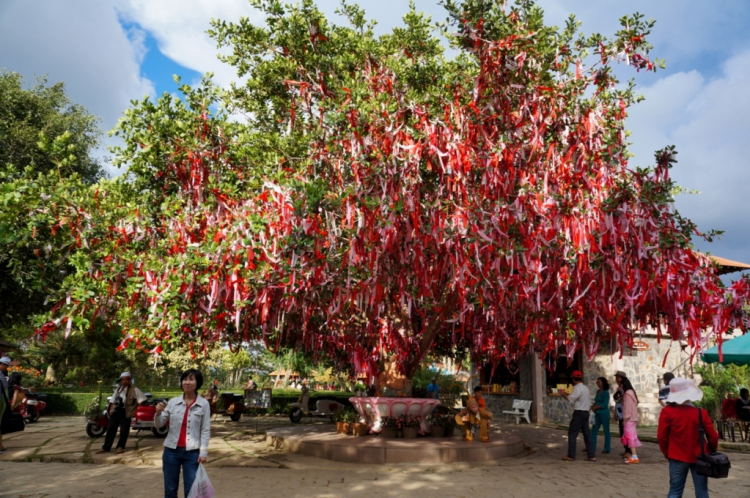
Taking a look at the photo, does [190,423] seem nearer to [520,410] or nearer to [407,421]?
[407,421]

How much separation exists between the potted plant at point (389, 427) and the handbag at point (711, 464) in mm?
7226

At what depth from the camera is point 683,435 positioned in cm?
545

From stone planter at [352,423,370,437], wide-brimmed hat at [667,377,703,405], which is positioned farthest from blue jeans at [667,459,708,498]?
stone planter at [352,423,370,437]

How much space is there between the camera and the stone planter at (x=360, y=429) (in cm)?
1209

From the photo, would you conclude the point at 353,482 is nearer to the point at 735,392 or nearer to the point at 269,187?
the point at 269,187

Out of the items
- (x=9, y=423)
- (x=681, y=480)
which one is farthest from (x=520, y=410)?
(x=9, y=423)

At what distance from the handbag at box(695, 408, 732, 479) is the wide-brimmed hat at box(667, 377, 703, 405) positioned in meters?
0.25

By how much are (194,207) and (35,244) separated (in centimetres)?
294

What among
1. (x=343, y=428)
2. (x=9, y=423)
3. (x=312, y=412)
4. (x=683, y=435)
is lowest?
(x=312, y=412)

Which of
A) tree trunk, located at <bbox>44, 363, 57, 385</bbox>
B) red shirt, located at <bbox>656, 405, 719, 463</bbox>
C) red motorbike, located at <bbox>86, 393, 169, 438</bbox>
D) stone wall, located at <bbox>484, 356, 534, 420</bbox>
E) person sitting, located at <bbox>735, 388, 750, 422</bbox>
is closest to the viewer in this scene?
red shirt, located at <bbox>656, 405, 719, 463</bbox>

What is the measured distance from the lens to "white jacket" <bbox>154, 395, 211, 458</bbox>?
5.22m

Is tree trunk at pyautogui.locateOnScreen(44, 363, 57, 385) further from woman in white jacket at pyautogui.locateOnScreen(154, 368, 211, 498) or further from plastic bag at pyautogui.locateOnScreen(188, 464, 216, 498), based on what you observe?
plastic bag at pyautogui.locateOnScreen(188, 464, 216, 498)

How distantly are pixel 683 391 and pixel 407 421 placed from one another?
23.4 feet

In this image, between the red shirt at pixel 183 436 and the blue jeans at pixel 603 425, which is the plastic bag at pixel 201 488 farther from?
the blue jeans at pixel 603 425
